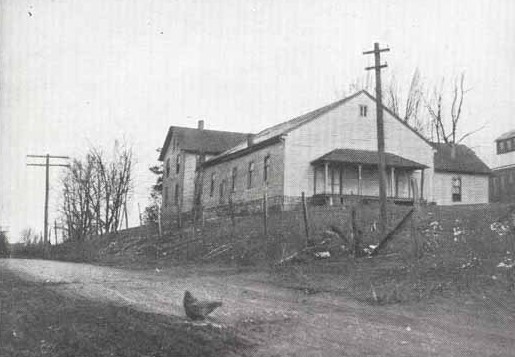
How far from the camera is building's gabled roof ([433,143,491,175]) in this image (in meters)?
43.8

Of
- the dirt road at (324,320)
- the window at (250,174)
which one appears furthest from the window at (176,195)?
the dirt road at (324,320)

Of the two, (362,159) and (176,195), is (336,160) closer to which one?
(362,159)

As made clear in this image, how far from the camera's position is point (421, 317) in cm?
988

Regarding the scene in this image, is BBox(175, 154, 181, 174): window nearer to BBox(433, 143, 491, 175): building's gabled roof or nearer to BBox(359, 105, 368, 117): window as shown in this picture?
BBox(359, 105, 368, 117): window

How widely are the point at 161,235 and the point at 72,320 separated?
67.4ft

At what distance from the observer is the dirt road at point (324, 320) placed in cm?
732

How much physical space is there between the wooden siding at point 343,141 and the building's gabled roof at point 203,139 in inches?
607

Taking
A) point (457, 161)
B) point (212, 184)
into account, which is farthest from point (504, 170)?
point (212, 184)

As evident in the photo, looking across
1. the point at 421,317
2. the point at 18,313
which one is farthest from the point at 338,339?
the point at 18,313

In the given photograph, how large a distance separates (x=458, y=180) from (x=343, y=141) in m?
11.7

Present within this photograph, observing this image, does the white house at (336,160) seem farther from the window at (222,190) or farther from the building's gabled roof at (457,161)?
the building's gabled roof at (457,161)

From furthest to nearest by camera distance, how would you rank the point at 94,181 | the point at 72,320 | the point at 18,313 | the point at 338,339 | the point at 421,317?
the point at 94,181
the point at 421,317
the point at 18,313
the point at 72,320
the point at 338,339

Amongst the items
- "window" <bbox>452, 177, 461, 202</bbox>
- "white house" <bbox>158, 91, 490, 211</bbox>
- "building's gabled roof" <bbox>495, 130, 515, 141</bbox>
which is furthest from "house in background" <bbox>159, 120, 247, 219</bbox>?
"building's gabled roof" <bbox>495, 130, 515, 141</bbox>

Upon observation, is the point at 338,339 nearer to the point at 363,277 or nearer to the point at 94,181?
the point at 363,277
